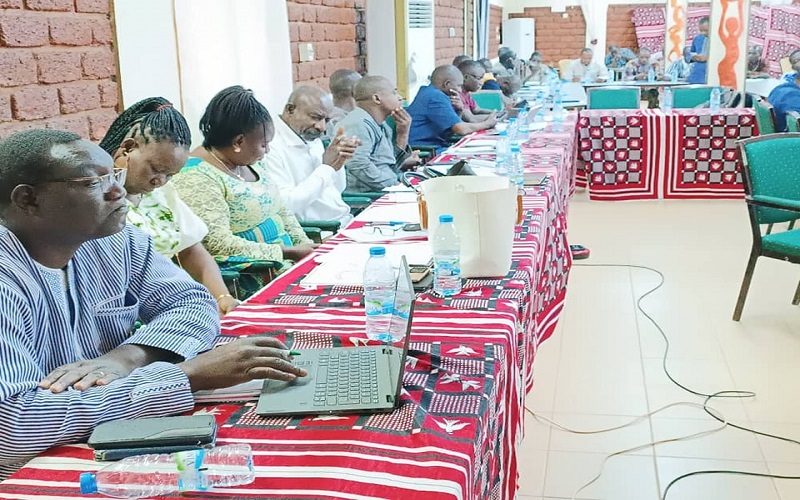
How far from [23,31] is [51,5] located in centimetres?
17

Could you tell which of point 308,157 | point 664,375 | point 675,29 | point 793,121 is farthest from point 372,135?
point 675,29

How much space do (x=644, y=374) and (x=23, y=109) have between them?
219 centimetres

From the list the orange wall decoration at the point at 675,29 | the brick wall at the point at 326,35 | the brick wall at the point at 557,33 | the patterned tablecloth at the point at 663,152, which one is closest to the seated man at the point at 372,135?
the brick wall at the point at 326,35

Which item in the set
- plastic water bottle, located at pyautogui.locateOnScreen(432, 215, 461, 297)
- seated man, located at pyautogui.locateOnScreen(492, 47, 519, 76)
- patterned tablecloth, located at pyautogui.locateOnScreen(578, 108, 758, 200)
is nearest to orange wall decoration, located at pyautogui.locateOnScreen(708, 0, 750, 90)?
patterned tablecloth, located at pyautogui.locateOnScreen(578, 108, 758, 200)

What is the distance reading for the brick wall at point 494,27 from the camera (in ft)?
42.3

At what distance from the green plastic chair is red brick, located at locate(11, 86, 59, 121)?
2554mm

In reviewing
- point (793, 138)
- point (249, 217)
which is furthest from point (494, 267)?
point (793, 138)

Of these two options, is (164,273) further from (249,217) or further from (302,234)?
(302,234)

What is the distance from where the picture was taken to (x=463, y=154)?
404 cm

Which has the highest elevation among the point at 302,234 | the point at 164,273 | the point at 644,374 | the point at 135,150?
the point at 135,150

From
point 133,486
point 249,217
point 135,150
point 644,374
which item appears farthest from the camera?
point 644,374

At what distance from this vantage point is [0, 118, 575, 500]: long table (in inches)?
38.4

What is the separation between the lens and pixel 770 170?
10.6 ft

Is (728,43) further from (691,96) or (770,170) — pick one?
(770,170)
